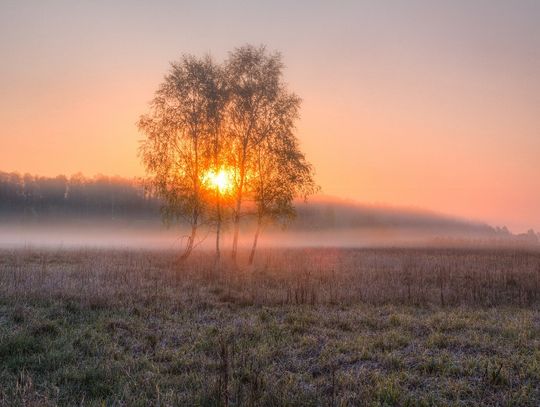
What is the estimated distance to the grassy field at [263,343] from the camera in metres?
7.03

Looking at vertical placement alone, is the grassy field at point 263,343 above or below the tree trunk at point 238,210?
below

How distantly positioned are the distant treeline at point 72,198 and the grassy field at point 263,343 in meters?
139

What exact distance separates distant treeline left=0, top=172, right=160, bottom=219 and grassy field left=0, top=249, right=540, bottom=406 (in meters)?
139

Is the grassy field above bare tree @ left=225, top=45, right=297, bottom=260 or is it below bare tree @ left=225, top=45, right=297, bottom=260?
below

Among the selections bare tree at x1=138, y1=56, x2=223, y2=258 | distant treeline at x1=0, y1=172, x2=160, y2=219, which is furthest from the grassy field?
distant treeline at x1=0, y1=172, x2=160, y2=219

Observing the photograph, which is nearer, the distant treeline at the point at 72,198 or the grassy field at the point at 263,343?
the grassy field at the point at 263,343

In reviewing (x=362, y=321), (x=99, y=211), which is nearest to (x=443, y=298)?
(x=362, y=321)

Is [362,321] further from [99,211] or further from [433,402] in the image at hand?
[99,211]

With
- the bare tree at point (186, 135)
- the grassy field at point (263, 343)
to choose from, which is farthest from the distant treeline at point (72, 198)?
the grassy field at point (263, 343)

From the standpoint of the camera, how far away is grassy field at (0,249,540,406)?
7.03 meters

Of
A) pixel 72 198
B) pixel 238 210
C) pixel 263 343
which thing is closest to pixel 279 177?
pixel 238 210

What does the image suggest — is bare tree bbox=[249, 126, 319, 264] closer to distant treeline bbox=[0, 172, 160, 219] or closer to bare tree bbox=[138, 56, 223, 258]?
bare tree bbox=[138, 56, 223, 258]

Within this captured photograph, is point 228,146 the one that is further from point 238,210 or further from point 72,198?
point 72,198

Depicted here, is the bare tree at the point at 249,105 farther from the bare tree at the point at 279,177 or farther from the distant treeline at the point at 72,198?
the distant treeline at the point at 72,198
